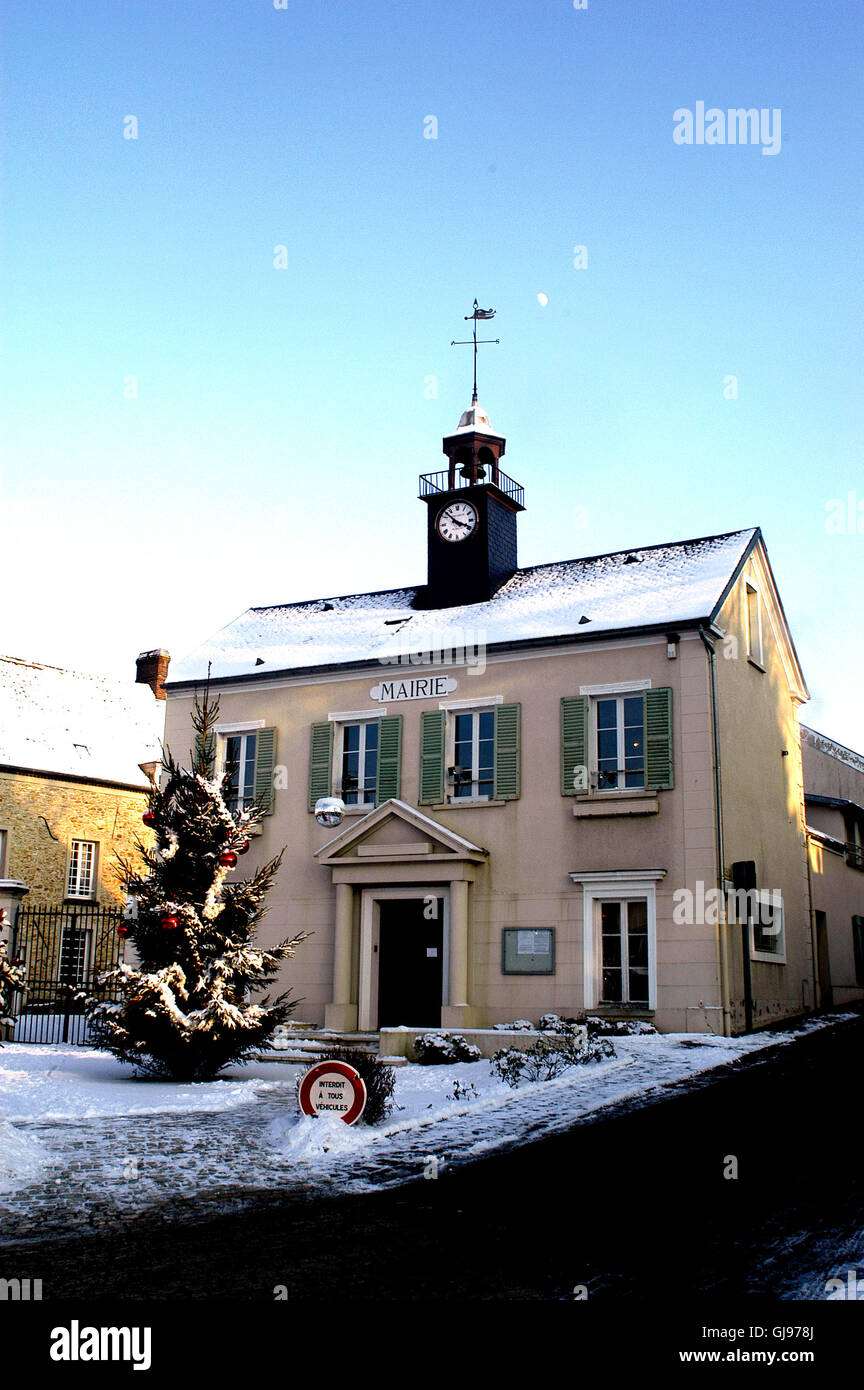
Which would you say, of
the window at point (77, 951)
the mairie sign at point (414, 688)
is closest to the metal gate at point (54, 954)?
the window at point (77, 951)

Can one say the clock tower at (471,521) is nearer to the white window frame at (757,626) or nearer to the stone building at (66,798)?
the white window frame at (757,626)

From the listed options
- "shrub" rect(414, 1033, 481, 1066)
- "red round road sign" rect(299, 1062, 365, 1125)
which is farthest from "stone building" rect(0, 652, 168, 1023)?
"red round road sign" rect(299, 1062, 365, 1125)

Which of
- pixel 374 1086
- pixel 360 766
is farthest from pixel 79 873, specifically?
pixel 374 1086

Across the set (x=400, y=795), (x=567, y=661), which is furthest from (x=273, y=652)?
(x=567, y=661)

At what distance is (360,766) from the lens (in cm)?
2217

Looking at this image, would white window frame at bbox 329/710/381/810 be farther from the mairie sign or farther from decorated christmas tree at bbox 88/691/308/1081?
decorated christmas tree at bbox 88/691/308/1081

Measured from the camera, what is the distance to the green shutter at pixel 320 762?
72.6 feet

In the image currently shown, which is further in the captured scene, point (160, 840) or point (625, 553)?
point (625, 553)

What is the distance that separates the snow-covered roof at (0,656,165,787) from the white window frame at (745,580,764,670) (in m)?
17.4

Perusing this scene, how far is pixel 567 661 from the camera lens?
20500mm

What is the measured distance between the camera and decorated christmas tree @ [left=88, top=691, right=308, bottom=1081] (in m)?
14.6

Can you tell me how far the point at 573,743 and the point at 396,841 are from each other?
11.3 feet
